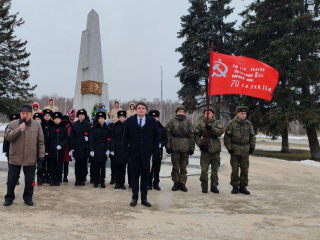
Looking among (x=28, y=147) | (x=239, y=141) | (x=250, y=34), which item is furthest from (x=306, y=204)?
(x=250, y=34)

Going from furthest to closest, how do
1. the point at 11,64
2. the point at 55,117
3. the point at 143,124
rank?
the point at 11,64
the point at 55,117
the point at 143,124

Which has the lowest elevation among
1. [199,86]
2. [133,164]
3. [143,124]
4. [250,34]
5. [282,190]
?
[282,190]

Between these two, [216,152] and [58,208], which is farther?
[216,152]

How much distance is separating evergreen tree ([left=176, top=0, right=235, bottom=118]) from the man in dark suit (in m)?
21.0

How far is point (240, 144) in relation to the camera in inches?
262

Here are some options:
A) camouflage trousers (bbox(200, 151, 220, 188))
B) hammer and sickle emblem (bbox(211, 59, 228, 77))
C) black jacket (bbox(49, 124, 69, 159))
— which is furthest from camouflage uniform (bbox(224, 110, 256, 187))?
black jacket (bbox(49, 124, 69, 159))

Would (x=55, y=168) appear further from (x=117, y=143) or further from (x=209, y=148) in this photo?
(x=209, y=148)

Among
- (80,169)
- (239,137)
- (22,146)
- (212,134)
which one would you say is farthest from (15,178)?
(239,137)

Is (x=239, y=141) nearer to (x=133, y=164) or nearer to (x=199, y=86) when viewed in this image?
(x=133, y=164)

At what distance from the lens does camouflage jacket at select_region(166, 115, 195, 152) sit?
671 centimetres

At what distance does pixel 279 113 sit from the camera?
15.8 meters

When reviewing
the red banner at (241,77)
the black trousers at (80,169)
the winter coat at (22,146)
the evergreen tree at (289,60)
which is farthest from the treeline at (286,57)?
the winter coat at (22,146)

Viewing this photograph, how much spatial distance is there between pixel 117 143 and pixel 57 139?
1.53 metres

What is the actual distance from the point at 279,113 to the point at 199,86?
1221 cm
